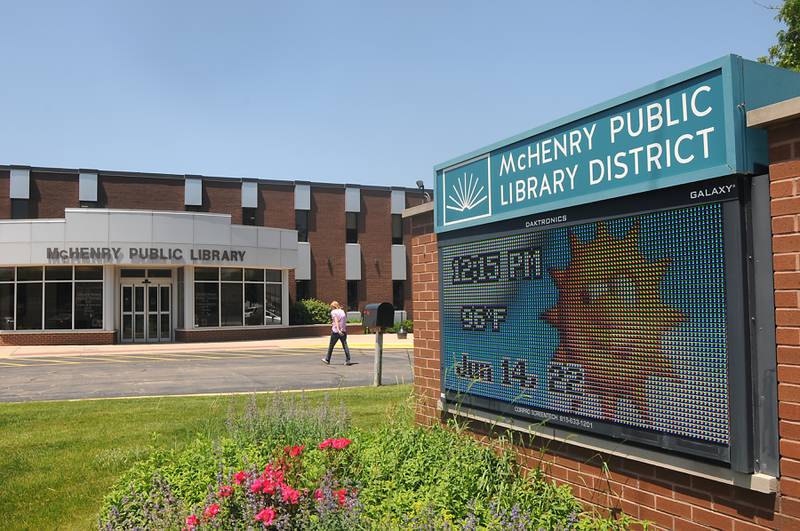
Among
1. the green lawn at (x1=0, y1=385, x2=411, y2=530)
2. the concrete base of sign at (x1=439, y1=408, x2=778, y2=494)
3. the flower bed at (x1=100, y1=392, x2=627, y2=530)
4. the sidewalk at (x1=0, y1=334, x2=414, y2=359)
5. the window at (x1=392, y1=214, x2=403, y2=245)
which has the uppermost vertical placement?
the window at (x1=392, y1=214, x2=403, y2=245)

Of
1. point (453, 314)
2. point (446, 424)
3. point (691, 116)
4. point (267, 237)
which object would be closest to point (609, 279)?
point (691, 116)

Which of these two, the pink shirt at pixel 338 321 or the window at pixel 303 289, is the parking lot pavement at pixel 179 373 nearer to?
the pink shirt at pixel 338 321

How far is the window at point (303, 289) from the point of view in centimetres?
4250

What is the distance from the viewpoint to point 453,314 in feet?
19.0

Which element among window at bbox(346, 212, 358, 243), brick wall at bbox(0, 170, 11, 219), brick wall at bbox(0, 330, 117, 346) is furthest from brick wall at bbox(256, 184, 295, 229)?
brick wall at bbox(0, 330, 117, 346)

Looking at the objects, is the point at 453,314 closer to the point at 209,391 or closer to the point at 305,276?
the point at 209,391

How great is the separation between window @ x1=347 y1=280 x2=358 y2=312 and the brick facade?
129 ft

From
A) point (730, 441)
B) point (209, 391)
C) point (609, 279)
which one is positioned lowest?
point (209, 391)

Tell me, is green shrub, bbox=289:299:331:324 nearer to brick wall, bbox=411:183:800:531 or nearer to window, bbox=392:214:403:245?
window, bbox=392:214:403:245

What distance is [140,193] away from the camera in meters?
39.8

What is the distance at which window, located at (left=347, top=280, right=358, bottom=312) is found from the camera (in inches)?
1741

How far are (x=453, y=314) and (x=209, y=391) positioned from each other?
8968 millimetres

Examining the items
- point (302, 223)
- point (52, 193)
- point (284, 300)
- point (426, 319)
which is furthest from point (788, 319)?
point (52, 193)

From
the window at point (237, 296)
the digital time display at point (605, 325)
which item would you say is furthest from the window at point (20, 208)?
the digital time display at point (605, 325)
